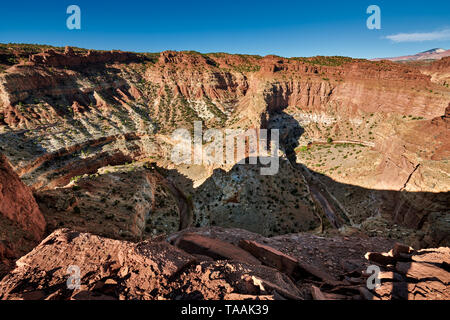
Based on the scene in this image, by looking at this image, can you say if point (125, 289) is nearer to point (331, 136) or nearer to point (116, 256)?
point (116, 256)

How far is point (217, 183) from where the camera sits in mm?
40406

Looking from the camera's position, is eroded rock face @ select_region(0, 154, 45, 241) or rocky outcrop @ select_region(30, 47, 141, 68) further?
rocky outcrop @ select_region(30, 47, 141, 68)

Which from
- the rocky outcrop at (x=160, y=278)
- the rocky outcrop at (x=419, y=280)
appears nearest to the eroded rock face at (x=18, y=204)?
the rocky outcrop at (x=160, y=278)

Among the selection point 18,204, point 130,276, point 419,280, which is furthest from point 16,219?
point 419,280

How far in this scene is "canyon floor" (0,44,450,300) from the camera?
8992mm

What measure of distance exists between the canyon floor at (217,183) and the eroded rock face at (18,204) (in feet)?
0.43

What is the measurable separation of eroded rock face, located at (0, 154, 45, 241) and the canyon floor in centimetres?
13

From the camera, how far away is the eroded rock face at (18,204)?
49.2 feet

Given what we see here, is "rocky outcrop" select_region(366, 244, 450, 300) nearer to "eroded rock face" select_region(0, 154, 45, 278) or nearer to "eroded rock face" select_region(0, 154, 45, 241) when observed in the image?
"eroded rock face" select_region(0, 154, 45, 278)

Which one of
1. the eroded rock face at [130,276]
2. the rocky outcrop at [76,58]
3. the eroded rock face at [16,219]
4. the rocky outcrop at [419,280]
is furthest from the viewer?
the rocky outcrop at [76,58]

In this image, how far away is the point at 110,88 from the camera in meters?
72.2

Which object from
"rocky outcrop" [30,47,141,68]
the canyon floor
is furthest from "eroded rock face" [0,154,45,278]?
"rocky outcrop" [30,47,141,68]

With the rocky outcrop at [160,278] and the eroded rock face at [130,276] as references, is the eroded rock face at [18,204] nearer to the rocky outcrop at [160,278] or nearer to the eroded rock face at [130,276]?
the rocky outcrop at [160,278]
